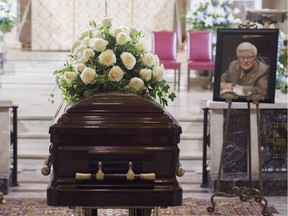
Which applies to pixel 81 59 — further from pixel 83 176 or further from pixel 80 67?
pixel 83 176

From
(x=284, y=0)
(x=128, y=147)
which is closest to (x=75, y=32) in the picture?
(x=284, y=0)

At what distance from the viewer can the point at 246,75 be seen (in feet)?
18.7

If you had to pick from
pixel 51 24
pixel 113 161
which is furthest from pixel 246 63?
pixel 51 24

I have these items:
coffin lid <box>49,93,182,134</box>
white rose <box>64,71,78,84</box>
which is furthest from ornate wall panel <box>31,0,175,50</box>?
coffin lid <box>49,93,182,134</box>

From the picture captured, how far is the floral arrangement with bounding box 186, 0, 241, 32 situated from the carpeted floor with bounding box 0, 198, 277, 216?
5.60 metres

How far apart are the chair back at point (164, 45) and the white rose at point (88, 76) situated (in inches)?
276

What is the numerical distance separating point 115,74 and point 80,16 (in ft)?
32.2

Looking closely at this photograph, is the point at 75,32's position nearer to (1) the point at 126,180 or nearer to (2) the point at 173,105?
(2) the point at 173,105

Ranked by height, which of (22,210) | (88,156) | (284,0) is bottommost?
(22,210)

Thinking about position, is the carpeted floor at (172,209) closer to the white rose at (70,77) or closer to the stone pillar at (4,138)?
the stone pillar at (4,138)

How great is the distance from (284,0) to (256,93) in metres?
9.23

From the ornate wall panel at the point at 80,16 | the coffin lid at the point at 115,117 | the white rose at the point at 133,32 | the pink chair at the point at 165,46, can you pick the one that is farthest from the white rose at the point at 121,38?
the ornate wall panel at the point at 80,16

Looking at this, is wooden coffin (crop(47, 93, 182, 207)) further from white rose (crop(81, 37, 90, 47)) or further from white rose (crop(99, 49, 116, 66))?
white rose (crop(81, 37, 90, 47))

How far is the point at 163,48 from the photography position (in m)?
10.8
